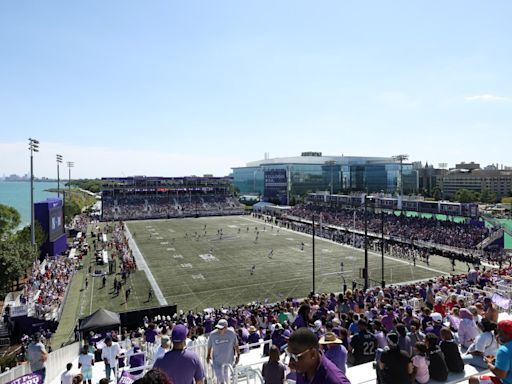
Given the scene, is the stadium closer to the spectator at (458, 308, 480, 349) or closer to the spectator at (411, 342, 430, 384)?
the spectator at (458, 308, 480, 349)

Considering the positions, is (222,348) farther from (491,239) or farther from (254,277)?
(491,239)

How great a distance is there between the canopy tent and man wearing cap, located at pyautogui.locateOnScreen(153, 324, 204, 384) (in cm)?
1392

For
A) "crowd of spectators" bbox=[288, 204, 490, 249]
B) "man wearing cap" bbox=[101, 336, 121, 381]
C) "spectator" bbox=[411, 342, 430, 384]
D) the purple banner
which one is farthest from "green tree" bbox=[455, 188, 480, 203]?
the purple banner

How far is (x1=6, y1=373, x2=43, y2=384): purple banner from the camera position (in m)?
7.64

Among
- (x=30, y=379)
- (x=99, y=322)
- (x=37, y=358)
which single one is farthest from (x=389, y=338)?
(x=99, y=322)

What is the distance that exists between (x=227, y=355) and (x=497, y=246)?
40803 mm

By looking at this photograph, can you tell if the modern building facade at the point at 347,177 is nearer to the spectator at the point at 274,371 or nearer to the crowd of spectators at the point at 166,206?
the crowd of spectators at the point at 166,206

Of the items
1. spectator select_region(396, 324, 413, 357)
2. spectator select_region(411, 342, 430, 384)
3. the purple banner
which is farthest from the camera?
the purple banner

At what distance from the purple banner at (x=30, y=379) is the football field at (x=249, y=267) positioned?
57.4ft

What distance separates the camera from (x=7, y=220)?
4094 centimetres

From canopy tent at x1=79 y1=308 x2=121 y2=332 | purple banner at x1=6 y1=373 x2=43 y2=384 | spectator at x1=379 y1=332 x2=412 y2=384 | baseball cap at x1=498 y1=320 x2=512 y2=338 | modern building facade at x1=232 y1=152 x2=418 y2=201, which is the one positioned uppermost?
modern building facade at x1=232 y1=152 x2=418 y2=201

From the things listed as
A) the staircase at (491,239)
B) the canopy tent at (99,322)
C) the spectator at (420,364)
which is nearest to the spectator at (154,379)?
the spectator at (420,364)

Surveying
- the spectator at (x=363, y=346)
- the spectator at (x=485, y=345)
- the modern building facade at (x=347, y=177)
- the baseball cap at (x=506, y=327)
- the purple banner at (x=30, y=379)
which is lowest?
the purple banner at (x=30, y=379)

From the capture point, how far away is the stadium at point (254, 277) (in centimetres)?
1431
